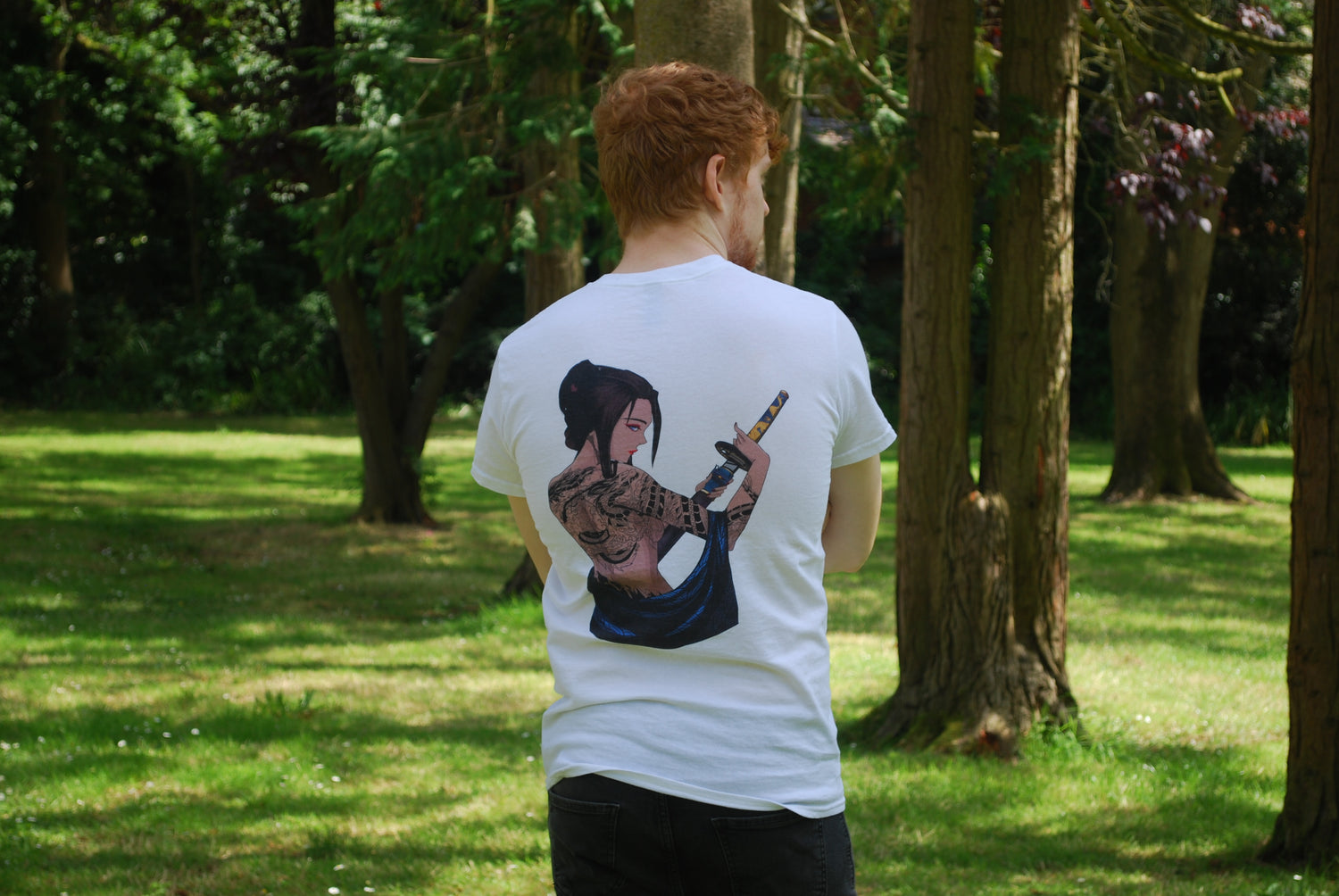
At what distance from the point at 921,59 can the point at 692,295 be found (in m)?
3.69

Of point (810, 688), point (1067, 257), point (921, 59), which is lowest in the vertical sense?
point (810, 688)

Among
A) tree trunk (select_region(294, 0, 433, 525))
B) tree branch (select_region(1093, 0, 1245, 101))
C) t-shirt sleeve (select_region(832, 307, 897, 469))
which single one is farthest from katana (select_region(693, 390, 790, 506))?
tree trunk (select_region(294, 0, 433, 525))

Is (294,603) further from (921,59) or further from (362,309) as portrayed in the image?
(921,59)

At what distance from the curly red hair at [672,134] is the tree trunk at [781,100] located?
11.3 ft

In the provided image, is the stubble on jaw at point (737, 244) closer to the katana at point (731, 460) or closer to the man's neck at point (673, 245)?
the man's neck at point (673, 245)

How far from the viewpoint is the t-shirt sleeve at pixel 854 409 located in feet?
5.41

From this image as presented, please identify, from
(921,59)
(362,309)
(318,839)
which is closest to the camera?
(318,839)

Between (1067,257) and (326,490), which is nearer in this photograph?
(1067,257)

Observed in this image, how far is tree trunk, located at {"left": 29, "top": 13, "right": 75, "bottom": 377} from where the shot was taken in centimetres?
2261

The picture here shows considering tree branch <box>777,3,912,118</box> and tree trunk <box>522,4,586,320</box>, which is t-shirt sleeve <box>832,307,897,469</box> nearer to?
tree branch <box>777,3,912,118</box>

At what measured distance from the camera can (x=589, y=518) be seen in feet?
5.40

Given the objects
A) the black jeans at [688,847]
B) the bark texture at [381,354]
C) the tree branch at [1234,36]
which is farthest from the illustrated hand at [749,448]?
the bark texture at [381,354]

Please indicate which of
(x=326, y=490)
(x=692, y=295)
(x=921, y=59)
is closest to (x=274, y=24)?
(x=326, y=490)

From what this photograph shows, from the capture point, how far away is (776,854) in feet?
5.20
